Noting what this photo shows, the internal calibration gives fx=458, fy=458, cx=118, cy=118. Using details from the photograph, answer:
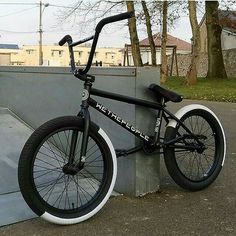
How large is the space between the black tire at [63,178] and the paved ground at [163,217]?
13 centimetres

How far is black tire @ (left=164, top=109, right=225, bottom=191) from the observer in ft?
13.6

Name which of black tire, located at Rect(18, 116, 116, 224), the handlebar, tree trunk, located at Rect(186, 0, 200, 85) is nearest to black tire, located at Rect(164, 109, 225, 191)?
black tire, located at Rect(18, 116, 116, 224)

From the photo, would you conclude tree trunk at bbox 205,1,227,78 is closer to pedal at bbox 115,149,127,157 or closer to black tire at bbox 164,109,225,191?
black tire at bbox 164,109,225,191

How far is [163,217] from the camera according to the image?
11.9ft

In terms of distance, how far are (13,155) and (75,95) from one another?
3.10 feet

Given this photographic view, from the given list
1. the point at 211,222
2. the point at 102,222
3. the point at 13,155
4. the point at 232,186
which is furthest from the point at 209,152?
the point at 13,155

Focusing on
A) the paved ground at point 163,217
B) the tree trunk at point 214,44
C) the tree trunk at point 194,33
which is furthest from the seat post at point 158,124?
the tree trunk at point 214,44

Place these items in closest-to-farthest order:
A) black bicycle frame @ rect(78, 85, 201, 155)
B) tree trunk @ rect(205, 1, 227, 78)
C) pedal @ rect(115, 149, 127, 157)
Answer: black bicycle frame @ rect(78, 85, 201, 155) → pedal @ rect(115, 149, 127, 157) → tree trunk @ rect(205, 1, 227, 78)

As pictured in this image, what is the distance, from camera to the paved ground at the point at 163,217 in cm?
336

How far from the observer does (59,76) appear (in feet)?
16.6

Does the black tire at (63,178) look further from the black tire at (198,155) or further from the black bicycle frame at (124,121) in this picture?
the black tire at (198,155)

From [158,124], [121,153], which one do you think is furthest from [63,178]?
[158,124]

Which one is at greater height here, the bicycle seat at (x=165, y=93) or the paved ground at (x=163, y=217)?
the bicycle seat at (x=165, y=93)

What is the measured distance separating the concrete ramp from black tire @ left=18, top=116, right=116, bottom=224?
0.22 meters
